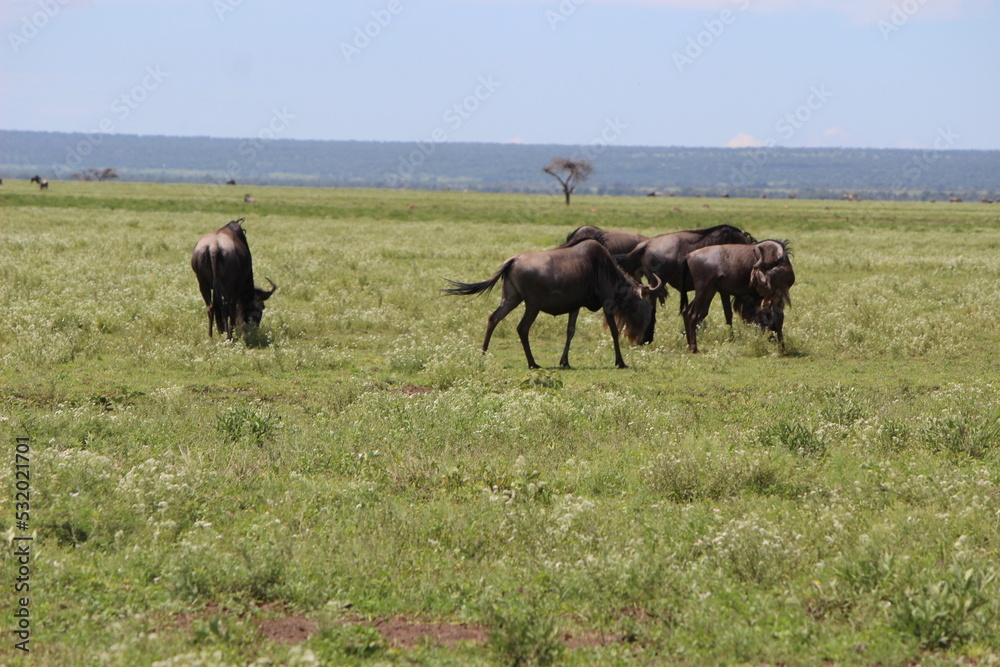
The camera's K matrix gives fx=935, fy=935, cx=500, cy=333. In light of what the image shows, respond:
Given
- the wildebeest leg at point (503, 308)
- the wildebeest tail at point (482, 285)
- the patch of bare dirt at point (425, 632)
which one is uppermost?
the wildebeest tail at point (482, 285)

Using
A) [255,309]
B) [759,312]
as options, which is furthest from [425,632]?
[759,312]

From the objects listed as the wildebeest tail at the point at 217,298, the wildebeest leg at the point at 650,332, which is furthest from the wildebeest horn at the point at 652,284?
the wildebeest tail at the point at 217,298

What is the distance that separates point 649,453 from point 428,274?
16.6 m

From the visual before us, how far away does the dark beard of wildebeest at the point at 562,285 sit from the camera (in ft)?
44.6

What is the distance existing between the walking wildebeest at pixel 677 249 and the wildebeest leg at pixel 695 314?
111 centimetres

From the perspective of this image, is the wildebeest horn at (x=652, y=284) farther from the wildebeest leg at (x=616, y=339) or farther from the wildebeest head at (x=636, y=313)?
the wildebeest leg at (x=616, y=339)

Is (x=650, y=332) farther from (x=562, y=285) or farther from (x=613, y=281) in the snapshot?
(x=562, y=285)

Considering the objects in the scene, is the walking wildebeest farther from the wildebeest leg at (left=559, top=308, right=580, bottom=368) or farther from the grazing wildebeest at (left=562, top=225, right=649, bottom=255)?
the wildebeest leg at (left=559, top=308, right=580, bottom=368)

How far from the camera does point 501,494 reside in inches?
296

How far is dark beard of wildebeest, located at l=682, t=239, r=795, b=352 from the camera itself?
1534 centimetres

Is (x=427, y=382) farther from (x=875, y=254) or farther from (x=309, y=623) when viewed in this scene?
(x=875, y=254)

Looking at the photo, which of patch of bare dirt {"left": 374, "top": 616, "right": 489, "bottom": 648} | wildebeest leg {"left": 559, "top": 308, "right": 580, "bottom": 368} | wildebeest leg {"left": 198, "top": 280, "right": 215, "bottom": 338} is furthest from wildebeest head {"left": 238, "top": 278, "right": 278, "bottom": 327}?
patch of bare dirt {"left": 374, "top": 616, "right": 489, "bottom": 648}

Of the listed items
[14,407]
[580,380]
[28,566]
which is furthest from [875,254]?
[28,566]

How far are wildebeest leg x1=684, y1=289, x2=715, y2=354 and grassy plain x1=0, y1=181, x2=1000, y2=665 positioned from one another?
0.29 metres
